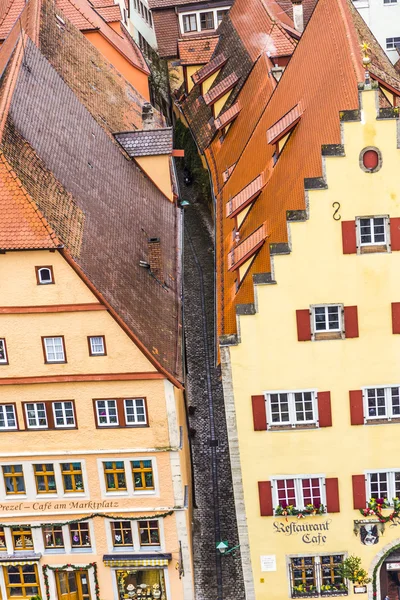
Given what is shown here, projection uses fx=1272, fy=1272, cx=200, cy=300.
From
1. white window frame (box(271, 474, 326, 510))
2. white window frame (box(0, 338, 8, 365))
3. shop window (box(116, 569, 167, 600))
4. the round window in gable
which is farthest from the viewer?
shop window (box(116, 569, 167, 600))

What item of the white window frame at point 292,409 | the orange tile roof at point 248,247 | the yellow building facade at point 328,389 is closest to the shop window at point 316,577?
the yellow building facade at point 328,389

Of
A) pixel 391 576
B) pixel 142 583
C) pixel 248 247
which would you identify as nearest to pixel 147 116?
pixel 248 247

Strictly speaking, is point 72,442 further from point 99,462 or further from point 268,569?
point 268,569

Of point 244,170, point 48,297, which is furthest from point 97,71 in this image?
point 48,297

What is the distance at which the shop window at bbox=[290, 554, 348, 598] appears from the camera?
2157 inches

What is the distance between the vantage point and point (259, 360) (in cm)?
5153

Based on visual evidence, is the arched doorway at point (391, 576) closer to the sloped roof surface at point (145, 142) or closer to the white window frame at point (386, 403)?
the white window frame at point (386, 403)

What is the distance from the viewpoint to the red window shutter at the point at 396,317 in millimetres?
50844

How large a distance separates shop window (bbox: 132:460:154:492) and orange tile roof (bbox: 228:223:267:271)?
944 centimetres

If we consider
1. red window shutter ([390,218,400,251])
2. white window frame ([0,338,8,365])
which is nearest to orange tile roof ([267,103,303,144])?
red window shutter ([390,218,400,251])

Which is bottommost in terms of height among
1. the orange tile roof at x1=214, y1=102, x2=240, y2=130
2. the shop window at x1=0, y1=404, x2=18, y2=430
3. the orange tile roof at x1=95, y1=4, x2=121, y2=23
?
the shop window at x1=0, y1=404, x2=18, y2=430

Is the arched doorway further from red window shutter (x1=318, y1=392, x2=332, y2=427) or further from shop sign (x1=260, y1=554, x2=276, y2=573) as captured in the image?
red window shutter (x1=318, y1=392, x2=332, y2=427)

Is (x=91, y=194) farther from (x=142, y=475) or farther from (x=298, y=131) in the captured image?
(x=142, y=475)

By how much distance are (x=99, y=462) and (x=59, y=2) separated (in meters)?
37.2
